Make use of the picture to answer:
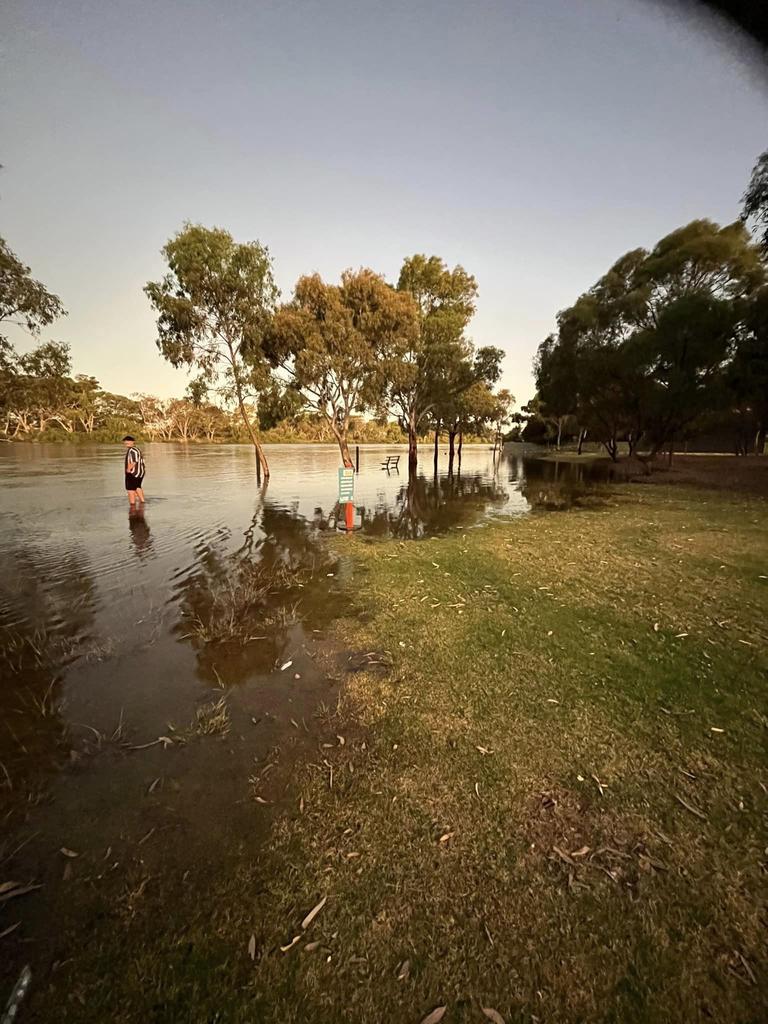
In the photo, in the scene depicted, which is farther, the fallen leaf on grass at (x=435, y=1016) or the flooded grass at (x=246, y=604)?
the flooded grass at (x=246, y=604)

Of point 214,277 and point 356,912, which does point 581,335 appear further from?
point 356,912

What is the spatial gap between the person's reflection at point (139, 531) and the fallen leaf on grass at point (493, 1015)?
372 inches

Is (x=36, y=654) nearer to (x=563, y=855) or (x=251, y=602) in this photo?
(x=251, y=602)

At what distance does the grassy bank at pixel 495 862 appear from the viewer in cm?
176

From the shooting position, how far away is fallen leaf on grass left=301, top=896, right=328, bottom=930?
2053 mm

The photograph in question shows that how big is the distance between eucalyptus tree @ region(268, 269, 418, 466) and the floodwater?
1127 cm

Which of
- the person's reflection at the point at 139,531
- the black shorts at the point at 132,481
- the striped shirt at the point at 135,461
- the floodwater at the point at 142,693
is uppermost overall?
the striped shirt at the point at 135,461

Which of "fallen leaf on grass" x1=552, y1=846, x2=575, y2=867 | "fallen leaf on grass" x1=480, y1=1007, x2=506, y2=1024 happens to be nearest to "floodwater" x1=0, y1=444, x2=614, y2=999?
"fallen leaf on grass" x1=480, y1=1007, x2=506, y2=1024

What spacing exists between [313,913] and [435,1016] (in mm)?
735

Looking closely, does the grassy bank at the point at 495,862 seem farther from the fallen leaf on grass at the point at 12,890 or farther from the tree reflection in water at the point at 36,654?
the tree reflection in water at the point at 36,654

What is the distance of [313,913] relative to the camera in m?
2.10

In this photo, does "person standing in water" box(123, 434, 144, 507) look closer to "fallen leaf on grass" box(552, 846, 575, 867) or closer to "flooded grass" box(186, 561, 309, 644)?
"flooded grass" box(186, 561, 309, 644)

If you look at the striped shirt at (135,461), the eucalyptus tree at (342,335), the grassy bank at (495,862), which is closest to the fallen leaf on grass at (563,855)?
the grassy bank at (495,862)

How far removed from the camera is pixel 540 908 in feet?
6.91
